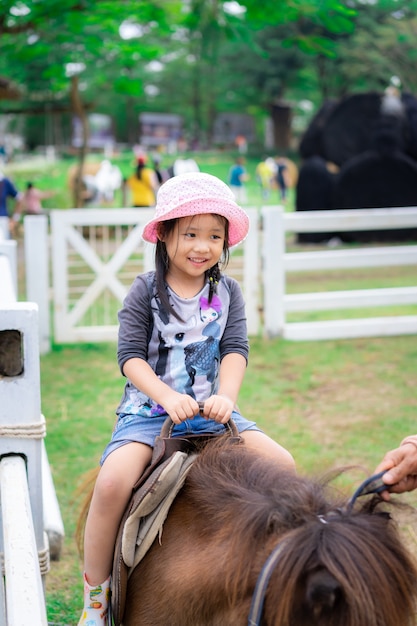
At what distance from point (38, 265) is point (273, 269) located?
7.60 ft

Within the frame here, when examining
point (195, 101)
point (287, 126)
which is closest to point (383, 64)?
point (287, 126)

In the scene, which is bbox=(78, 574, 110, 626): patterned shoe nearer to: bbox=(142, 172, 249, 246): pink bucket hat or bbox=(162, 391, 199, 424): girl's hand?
bbox=(162, 391, 199, 424): girl's hand

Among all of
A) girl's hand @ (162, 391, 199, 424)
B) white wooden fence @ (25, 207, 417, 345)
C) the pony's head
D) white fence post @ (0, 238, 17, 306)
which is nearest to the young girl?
girl's hand @ (162, 391, 199, 424)

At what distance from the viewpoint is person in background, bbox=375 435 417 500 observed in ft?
6.40

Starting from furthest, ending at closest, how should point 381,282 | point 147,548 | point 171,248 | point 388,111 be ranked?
point 388,111 < point 381,282 < point 171,248 < point 147,548

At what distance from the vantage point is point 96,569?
2.26 meters

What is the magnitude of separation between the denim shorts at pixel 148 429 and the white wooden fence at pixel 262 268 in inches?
214

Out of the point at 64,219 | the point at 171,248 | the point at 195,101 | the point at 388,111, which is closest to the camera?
the point at 171,248

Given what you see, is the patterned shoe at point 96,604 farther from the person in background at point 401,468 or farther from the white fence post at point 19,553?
the person in background at point 401,468

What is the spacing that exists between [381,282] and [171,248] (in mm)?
10522

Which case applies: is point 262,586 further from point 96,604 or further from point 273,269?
point 273,269

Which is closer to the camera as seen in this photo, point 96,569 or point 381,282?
point 96,569

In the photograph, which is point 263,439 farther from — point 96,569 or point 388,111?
point 388,111

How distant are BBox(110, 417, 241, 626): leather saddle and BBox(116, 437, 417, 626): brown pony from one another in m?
0.03
